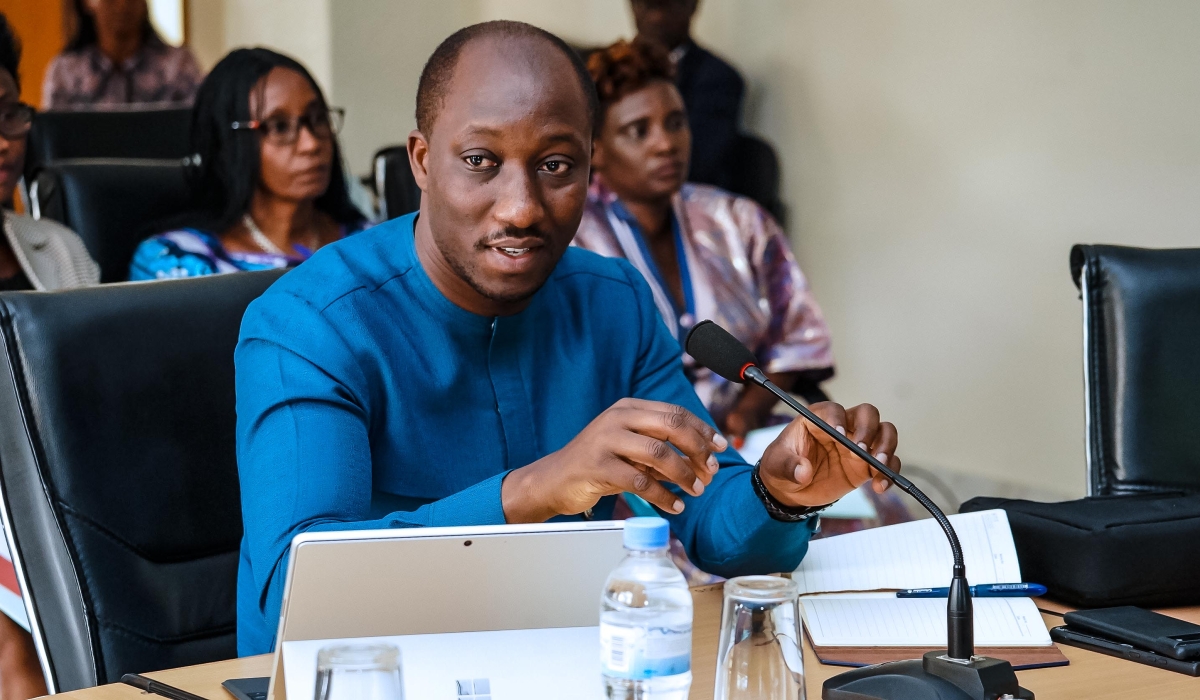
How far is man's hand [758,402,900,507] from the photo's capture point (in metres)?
1.07

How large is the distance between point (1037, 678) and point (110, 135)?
277cm

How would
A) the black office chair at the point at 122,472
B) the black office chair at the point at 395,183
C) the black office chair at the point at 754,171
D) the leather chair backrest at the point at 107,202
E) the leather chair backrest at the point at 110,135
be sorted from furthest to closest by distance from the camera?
the black office chair at the point at 754,171, the leather chair backrest at the point at 110,135, the black office chair at the point at 395,183, the leather chair backrest at the point at 107,202, the black office chair at the point at 122,472

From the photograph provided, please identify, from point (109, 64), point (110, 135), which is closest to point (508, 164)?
point (110, 135)

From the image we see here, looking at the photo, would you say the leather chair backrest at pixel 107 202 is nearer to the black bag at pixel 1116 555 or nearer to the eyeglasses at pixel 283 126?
the eyeglasses at pixel 283 126

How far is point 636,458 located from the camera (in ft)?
3.05

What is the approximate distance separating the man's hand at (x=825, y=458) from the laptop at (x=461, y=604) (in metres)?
0.31

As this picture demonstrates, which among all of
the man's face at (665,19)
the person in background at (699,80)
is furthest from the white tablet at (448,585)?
the man's face at (665,19)

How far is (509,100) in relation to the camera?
119 centimetres

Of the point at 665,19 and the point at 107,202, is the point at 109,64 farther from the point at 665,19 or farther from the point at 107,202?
the point at 665,19

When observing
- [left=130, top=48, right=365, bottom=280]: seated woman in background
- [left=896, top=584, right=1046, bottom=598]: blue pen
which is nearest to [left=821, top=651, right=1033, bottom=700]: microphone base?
[left=896, top=584, right=1046, bottom=598]: blue pen

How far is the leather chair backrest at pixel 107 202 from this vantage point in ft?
8.20

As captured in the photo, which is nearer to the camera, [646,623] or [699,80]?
[646,623]

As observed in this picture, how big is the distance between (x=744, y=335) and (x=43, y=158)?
1780mm

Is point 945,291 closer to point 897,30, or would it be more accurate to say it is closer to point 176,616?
point 897,30
